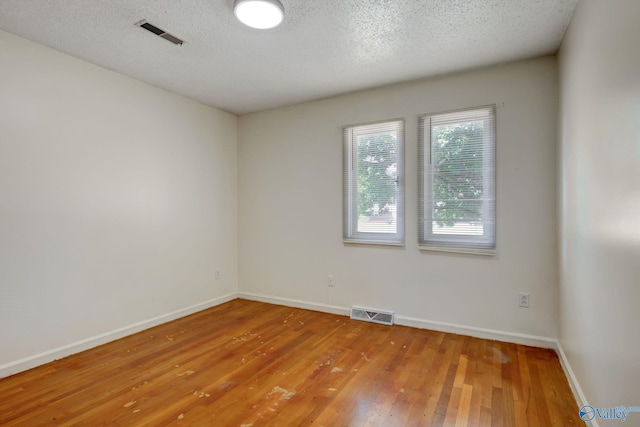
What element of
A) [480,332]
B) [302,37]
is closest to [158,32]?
[302,37]

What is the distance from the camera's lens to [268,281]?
434 cm

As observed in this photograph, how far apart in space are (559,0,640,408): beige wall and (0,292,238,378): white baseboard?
3720 mm

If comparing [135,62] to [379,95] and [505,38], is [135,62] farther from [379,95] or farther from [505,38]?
[505,38]

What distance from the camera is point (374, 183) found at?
11.9ft

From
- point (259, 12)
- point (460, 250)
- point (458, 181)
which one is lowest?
point (460, 250)

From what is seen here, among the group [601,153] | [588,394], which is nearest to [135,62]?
[601,153]

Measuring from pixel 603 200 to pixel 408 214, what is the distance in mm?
1839

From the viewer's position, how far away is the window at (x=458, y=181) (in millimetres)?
3039

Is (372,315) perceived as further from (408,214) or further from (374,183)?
(374,183)

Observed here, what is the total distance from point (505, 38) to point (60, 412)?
4.07 m

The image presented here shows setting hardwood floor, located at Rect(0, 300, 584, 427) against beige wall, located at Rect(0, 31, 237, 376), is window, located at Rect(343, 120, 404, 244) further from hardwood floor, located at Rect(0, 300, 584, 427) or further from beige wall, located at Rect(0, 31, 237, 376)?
beige wall, located at Rect(0, 31, 237, 376)

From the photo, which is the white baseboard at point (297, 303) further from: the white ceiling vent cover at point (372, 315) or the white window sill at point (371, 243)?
the white window sill at point (371, 243)

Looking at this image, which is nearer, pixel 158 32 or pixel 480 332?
pixel 158 32

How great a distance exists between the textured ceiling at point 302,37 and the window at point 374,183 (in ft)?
1.90
